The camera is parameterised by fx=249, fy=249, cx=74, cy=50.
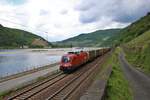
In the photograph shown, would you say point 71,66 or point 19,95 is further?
point 71,66

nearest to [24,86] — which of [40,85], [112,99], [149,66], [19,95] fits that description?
[40,85]

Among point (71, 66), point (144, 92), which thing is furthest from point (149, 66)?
point (144, 92)

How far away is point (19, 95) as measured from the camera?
76.0ft

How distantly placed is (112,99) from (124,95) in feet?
11.8

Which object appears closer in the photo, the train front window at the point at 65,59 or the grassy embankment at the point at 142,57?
the train front window at the point at 65,59

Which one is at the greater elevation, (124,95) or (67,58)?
(67,58)

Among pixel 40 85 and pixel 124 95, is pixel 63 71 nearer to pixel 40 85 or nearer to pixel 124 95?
pixel 40 85

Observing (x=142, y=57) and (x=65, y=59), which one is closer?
(x=65, y=59)

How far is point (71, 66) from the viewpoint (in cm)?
4188

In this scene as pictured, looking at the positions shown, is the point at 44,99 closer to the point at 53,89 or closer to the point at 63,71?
the point at 53,89

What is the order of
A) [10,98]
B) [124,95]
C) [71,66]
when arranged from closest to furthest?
[10,98], [124,95], [71,66]

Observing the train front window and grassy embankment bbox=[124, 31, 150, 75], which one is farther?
grassy embankment bbox=[124, 31, 150, 75]

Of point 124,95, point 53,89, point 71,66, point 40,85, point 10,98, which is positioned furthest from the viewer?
point 71,66

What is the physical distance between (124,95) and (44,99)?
828cm
